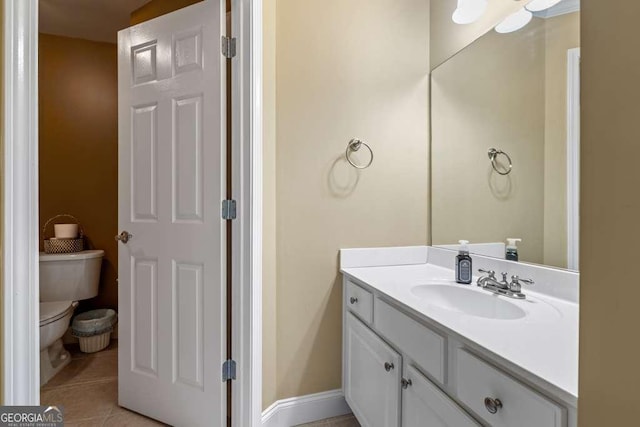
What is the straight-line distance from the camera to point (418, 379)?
3.34 ft

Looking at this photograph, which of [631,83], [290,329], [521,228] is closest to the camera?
[631,83]

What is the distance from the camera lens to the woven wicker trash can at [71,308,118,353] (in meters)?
2.35

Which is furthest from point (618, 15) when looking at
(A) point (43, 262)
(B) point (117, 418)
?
(A) point (43, 262)

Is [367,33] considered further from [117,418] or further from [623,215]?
[117,418]

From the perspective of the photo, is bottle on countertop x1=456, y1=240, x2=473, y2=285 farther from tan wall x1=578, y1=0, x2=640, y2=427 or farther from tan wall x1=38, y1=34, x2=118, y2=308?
tan wall x1=38, y1=34, x2=118, y2=308

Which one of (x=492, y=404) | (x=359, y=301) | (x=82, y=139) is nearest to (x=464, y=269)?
(x=359, y=301)

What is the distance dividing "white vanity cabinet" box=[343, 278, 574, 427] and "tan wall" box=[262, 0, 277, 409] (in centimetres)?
38

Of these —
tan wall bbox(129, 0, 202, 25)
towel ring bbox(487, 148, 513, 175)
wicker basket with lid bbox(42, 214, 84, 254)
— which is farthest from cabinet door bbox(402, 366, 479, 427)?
wicker basket with lid bbox(42, 214, 84, 254)

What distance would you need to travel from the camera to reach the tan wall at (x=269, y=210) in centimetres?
151

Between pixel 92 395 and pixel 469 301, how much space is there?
2.20 m

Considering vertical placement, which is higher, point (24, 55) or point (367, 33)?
point (367, 33)

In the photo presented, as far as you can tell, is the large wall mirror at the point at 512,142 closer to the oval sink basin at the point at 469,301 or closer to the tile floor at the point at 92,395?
the oval sink basin at the point at 469,301

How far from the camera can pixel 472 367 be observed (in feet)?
2.58

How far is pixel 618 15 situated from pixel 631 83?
Result: 9 cm
